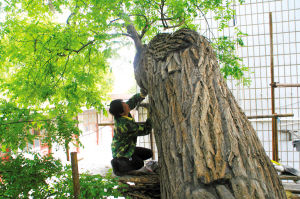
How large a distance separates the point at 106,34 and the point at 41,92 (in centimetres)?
132

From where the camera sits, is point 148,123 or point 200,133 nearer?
point 200,133

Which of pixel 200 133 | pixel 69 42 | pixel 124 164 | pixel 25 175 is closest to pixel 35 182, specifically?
pixel 25 175

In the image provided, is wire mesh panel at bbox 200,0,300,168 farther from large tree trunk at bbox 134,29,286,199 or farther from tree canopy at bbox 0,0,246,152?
large tree trunk at bbox 134,29,286,199

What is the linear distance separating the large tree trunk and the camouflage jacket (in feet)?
1.85

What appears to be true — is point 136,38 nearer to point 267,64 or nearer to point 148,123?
point 148,123

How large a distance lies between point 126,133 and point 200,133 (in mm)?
1464

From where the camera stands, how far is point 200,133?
1.62m

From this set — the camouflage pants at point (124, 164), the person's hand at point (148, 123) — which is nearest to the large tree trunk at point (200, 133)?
the person's hand at point (148, 123)

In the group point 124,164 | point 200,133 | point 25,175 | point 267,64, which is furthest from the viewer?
point 267,64

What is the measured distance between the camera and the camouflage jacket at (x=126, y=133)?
284 centimetres

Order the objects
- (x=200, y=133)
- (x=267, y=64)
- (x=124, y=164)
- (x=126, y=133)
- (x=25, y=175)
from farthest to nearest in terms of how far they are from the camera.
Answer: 1. (x=267, y=64)
2. (x=126, y=133)
3. (x=124, y=164)
4. (x=200, y=133)
5. (x=25, y=175)

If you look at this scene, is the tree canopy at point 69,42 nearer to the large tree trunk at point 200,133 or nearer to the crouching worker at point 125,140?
the crouching worker at point 125,140

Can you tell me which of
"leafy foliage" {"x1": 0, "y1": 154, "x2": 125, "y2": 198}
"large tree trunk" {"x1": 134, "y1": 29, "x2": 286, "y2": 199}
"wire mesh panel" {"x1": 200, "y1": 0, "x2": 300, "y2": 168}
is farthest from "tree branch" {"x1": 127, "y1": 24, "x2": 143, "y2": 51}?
"leafy foliage" {"x1": 0, "y1": 154, "x2": 125, "y2": 198}

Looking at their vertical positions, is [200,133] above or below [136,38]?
below
